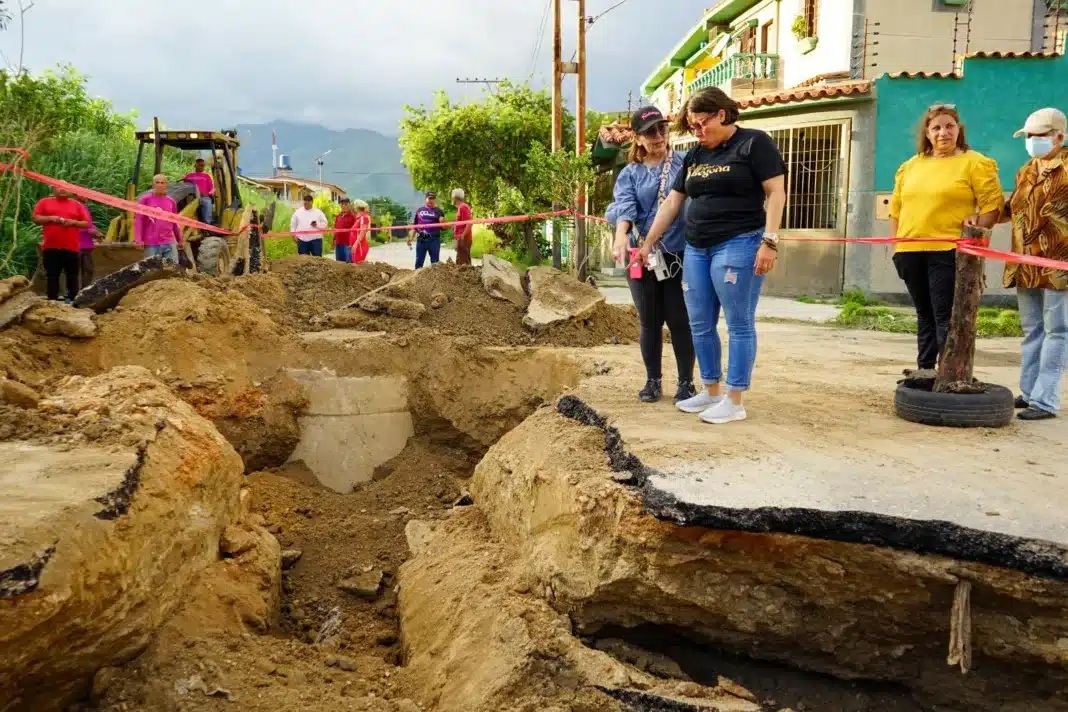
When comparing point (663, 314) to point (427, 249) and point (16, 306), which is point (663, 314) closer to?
point (16, 306)

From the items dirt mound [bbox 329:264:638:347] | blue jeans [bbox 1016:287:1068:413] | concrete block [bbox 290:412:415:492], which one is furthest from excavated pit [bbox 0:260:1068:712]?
dirt mound [bbox 329:264:638:347]

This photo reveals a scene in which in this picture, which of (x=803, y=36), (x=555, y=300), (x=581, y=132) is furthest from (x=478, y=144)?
(x=555, y=300)

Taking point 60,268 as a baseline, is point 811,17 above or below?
above

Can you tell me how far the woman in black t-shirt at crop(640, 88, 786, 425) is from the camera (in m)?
4.05

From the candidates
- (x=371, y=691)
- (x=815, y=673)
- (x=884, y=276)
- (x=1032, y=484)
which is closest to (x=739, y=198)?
(x=1032, y=484)

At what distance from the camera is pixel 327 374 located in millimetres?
6984

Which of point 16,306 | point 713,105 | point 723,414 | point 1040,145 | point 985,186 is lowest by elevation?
point 723,414

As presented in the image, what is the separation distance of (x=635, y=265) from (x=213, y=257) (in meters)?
6.50

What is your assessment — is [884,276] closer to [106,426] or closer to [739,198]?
[739,198]

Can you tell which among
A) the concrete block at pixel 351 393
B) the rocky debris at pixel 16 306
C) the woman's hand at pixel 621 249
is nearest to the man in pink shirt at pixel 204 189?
the rocky debris at pixel 16 306

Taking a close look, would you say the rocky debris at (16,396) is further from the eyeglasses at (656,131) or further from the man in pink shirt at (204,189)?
the man in pink shirt at (204,189)

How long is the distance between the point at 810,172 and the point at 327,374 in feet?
36.5

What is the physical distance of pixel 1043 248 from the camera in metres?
4.59

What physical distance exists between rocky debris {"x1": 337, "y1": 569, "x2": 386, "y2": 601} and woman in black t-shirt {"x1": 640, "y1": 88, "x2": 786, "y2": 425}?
6.88 ft
